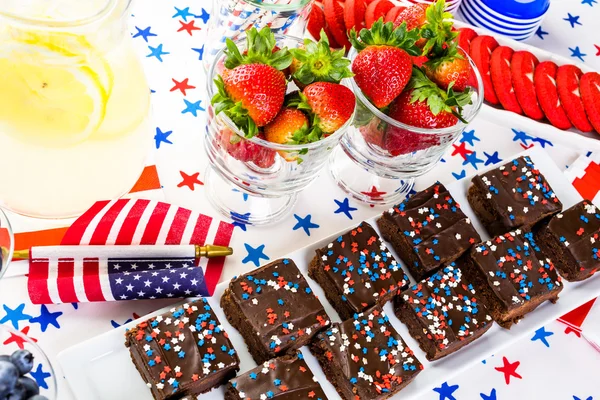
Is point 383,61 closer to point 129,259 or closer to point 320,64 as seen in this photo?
point 320,64

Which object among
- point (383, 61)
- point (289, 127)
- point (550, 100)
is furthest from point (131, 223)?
point (550, 100)

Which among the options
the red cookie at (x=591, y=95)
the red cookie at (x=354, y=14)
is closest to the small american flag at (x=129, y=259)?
the red cookie at (x=354, y=14)

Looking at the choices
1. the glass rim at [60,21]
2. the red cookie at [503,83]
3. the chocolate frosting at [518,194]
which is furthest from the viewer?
the red cookie at [503,83]

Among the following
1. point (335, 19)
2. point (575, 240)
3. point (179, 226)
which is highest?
point (335, 19)

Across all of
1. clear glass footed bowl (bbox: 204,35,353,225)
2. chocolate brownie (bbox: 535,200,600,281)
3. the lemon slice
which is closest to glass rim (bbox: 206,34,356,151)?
clear glass footed bowl (bbox: 204,35,353,225)

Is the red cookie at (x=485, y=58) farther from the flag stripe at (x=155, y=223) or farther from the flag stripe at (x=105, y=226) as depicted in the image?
the flag stripe at (x=105, y=226)

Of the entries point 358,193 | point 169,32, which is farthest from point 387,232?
point 169,32
